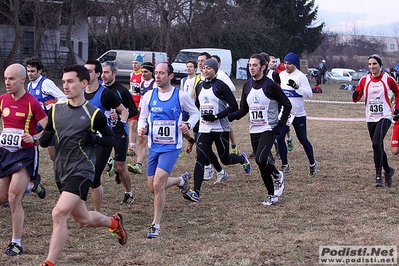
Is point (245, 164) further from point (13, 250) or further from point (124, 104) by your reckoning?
point (13, 250)

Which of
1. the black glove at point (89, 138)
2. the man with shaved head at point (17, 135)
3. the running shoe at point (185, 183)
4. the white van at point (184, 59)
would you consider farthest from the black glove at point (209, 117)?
the white van at point (184, 59)

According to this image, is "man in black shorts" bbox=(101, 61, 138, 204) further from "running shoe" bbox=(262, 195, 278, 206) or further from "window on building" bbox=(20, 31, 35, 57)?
"window on building" bbox=(20, 31, 35, 57)

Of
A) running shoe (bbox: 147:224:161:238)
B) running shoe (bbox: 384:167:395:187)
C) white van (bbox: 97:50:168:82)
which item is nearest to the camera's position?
running shoe (bbox: 147:224:161:238)

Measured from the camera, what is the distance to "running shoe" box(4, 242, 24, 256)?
639 centimetres

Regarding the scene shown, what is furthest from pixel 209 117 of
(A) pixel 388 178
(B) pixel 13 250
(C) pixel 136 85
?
(C) pixel 136 85

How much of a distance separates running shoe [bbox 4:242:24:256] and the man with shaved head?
0.87ft

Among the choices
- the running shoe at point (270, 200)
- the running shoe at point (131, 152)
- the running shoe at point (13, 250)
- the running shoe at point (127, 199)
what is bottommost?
the running shoe at point (131, 152)

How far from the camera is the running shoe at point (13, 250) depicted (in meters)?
6.39

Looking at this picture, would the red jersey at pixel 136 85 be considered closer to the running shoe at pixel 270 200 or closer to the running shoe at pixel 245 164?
the running shoe at pixel 245 164

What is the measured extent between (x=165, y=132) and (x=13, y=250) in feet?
7.16

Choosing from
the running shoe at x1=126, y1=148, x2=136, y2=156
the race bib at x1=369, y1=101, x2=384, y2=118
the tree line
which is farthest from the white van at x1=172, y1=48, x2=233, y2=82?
the race bib at x1=369, y1=101, x2=384, y2=118

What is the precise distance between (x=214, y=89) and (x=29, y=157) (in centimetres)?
344

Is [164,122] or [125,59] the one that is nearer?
[164,122]

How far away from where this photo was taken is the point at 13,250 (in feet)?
21.0
